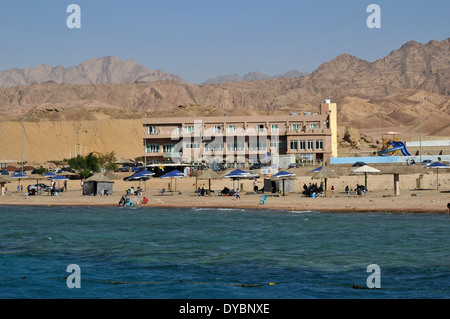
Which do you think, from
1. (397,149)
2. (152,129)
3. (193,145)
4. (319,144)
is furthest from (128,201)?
(397,149)

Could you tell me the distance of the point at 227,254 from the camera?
26656mm

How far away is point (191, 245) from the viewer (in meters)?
29.3

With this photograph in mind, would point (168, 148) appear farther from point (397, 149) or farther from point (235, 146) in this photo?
point (397, 149)

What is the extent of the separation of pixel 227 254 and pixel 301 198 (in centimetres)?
1915

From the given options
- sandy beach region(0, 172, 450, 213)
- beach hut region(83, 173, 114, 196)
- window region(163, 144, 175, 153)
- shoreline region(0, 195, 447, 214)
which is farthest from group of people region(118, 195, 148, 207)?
window region(163, 144, 175, 153)

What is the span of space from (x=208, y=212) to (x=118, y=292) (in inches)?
852

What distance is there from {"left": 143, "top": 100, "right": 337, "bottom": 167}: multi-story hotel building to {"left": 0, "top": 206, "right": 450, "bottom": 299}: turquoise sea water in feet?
126

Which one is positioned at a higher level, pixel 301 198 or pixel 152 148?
pixel 152 148

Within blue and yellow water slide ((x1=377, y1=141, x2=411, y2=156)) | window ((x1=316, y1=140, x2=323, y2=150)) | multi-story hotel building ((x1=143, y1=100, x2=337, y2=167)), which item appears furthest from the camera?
multi-story hotel building ((x1=143, y1=100, x2=337, y2=167))

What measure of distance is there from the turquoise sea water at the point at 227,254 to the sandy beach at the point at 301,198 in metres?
1.65

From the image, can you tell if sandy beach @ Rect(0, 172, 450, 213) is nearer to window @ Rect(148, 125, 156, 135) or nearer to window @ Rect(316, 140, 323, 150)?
window @ Rect(316, 140, 323, 150)

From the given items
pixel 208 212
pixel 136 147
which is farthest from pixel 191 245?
pixel 136 147

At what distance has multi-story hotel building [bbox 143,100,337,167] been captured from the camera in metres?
79.1
